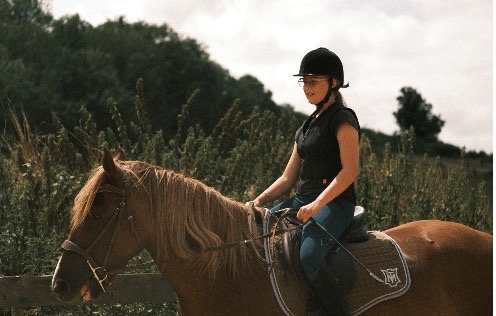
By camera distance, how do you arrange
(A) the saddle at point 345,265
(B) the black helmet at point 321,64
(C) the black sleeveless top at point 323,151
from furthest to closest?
(B) the black helmet at point 321,64 < (C) the black sleeveless top at point 323,151 < (A) the saddle at point 345,265

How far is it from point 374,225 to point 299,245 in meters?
4.34

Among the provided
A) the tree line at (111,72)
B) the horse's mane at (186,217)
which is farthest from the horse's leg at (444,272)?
the tree line at (111,72)

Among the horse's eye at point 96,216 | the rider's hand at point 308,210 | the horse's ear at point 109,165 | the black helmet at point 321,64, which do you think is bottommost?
the horse's eye at point 96,216

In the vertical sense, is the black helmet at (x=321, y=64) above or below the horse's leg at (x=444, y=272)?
above

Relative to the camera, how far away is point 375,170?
10.3 m

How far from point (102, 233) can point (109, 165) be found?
1.36 ft

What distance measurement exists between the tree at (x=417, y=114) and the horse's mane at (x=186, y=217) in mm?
55594

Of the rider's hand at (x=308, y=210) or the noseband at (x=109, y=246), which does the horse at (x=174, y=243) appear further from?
the rider's hand at (x=308, y=210)

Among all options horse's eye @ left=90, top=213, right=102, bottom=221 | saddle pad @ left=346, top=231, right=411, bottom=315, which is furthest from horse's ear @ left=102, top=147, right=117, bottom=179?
saddle pad @ left=346, top=231, right=411, bottom=315

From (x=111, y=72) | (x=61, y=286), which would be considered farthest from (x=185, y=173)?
(x=111, y=72)

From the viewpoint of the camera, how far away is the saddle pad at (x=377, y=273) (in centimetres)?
495

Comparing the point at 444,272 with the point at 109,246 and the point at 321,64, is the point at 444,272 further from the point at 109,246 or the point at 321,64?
the point at 109,246

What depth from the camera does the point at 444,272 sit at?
17.4 feet

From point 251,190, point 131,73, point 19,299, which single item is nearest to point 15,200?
point 19,299
